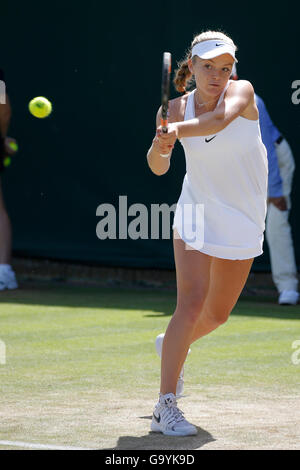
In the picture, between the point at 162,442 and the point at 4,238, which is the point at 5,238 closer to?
the point at 4,238

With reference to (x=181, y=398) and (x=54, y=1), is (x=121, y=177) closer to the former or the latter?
(x=54, y=1)

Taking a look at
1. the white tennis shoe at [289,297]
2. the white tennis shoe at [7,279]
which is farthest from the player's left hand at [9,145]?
the white tennis shoe at [289,297]

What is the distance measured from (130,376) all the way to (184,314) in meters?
1.25

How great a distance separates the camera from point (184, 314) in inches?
163

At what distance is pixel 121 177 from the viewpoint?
31.9 ft

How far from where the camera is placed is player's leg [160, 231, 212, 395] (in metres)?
4.14

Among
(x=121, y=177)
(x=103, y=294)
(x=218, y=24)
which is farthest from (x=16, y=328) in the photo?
(x=218, y=24)

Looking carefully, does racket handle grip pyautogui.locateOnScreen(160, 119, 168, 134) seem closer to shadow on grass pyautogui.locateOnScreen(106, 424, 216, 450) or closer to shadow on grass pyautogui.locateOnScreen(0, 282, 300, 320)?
shadow on grass pyautogui.locateOnScreen(106, 424, 216, 450)

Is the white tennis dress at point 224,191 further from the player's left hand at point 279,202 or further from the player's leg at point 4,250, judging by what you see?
the player's leg at point 4,250

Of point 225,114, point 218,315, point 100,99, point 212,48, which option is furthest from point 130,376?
point 100,99

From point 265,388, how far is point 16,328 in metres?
2.50

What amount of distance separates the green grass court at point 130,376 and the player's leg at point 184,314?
0.26 m

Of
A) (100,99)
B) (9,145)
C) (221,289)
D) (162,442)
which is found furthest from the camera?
(100,99)
